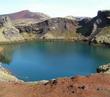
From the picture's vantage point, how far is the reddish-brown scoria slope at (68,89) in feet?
115

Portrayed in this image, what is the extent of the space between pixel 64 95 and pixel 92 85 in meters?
4.17

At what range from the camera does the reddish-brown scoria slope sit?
115 ft

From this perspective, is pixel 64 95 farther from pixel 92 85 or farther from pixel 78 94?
pixel 92 85

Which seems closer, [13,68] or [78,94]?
[78,94]

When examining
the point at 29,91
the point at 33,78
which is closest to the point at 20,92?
the point at 29,91

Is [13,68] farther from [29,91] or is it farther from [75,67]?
[29,91]

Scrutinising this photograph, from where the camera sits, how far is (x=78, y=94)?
3475cm

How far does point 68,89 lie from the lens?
121 ft

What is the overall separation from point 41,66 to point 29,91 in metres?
76.1

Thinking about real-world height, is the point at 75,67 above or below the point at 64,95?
below

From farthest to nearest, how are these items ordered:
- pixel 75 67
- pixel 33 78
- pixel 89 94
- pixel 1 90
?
pixel 75 67
pixel 33 78
pixel 1 90
pixel 89 94

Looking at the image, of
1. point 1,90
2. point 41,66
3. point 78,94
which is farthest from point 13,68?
point 78,94

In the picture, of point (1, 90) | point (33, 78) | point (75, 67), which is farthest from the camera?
point (75, 67)

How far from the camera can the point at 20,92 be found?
3875cm
